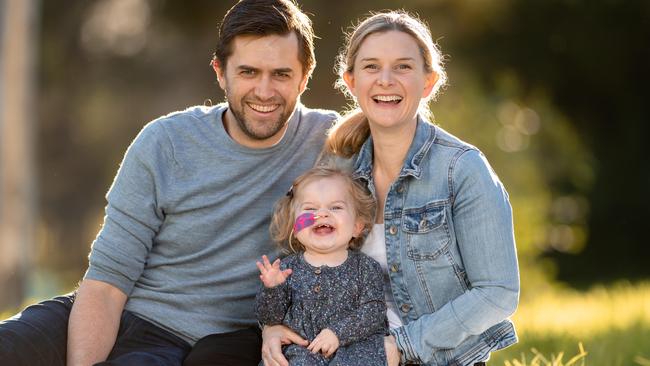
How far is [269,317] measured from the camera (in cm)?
352

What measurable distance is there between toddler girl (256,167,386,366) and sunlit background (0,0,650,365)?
121 cm

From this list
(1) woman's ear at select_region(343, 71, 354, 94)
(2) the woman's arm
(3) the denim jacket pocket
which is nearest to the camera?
(2) the woman's arm

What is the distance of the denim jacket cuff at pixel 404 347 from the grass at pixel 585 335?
636 mm

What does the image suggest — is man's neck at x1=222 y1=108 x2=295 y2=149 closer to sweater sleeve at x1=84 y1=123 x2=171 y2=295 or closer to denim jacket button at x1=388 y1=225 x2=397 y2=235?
sweater sleeve at x1=84 y1=123 x2=171 y2=295

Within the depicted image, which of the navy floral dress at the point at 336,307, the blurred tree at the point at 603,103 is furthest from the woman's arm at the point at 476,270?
the blurred tree at the point at 603,103

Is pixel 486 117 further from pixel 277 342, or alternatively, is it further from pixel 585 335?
pixel 277 342

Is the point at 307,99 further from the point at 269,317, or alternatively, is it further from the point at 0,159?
the point at 269,317

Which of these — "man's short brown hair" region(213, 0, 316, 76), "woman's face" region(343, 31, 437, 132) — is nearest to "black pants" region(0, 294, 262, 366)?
"woman's face" region(343, 31, 437, 132)

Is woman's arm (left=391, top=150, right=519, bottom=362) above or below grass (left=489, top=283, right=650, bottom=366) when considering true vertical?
above

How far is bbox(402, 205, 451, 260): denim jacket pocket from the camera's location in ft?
11.5

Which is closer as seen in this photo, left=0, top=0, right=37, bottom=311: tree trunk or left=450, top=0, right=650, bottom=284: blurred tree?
left=0, top=0, right=37, bottom=311: tree trunk

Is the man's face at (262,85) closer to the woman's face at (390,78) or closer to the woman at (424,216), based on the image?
the woman at (424,216)

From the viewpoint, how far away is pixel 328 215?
141 inches

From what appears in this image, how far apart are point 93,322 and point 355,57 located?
1356 mm
